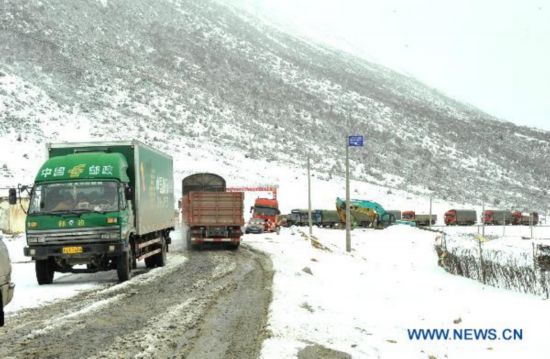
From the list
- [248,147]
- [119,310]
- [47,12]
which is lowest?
[119,310]

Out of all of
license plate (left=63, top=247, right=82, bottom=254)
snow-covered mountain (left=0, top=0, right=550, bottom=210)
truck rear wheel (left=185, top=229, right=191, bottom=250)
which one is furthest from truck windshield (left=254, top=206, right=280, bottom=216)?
license plate (left=63, top=247, right=82, bottom=254)

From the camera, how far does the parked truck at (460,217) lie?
250 ft

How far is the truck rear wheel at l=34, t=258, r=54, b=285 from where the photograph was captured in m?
16.2

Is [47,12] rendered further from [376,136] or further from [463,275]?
[463,275]

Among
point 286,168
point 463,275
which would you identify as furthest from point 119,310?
point 286,168

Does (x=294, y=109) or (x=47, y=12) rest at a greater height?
(x=47, y=12)

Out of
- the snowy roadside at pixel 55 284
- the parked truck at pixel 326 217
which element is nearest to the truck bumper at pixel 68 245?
the snowy roadside at pixel 55 284

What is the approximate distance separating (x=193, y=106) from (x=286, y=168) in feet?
55.0

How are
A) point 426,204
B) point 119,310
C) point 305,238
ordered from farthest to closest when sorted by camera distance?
point 426,204 < point 305,238 < point 119,310

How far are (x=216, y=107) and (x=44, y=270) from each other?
71.7m

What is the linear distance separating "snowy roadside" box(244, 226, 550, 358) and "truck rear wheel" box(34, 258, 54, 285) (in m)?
5.94

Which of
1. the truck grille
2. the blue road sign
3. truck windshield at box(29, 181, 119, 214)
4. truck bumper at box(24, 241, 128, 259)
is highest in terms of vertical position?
the blue road sign

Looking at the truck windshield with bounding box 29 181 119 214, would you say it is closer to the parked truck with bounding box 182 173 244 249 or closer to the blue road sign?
the parked truck with bounding box 182 173 244 249

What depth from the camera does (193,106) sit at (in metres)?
84.6
